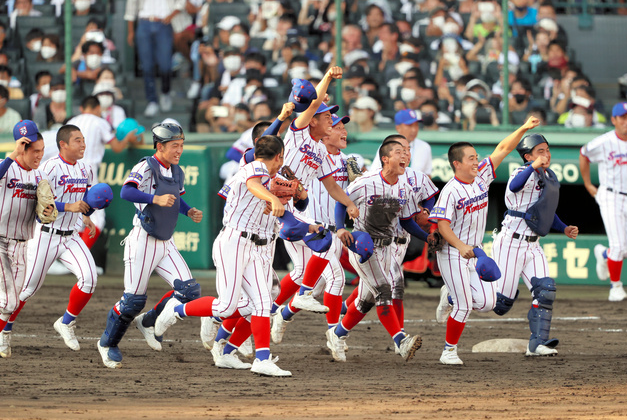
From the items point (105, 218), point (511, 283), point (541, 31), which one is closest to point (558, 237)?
point (541, 31)

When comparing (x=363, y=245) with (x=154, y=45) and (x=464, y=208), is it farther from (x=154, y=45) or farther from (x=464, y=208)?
(x=154, y=45)

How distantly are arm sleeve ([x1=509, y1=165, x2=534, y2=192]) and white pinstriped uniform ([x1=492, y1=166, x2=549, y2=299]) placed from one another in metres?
0.04

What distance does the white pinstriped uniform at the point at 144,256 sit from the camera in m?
8.09

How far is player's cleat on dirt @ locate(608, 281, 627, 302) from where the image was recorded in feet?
39.7

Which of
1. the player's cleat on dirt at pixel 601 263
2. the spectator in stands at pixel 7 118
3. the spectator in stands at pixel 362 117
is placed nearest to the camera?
the player's cleat on dirt at pixel 601 263

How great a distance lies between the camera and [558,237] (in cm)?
1296

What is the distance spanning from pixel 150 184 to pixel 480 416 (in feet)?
10.4

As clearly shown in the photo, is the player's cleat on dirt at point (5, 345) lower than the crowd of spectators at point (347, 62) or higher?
lower

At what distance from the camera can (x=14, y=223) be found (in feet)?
27.5

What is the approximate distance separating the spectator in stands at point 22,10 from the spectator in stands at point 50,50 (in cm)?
66

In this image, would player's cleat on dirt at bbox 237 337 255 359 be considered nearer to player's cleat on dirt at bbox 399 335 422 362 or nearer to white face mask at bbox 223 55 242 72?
player's cleat on dirt at bbox 399 335 422 362

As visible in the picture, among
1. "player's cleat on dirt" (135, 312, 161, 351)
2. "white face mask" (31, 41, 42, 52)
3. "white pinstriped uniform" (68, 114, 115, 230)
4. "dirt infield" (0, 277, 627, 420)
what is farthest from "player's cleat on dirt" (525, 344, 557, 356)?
"white face mask" (31, 41, 42, 52)

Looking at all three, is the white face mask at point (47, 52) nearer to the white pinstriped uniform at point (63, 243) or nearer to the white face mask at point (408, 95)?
the white face mask at point (408, 95)

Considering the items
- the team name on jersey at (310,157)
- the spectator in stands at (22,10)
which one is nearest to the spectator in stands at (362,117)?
the spectator in stands at (22,10)
